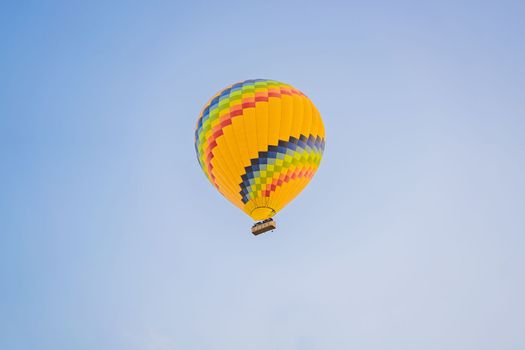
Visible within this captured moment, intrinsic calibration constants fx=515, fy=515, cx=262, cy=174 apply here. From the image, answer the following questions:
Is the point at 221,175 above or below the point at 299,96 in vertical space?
below

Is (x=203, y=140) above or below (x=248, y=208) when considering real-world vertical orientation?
above

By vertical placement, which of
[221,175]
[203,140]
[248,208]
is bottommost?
[248,208]

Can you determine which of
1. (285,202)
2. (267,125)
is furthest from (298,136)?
(285,202)

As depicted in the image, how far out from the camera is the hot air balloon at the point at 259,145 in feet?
72.0

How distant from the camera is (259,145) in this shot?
21.9 meters

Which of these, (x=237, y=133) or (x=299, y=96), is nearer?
(x=237, y=133)

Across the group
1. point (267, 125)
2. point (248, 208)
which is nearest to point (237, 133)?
point (267, 125)

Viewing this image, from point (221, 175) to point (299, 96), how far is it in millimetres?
5105

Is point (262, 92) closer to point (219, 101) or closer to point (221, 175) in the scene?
point (219, 101)

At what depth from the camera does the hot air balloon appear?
2194 cm

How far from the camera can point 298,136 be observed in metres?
22.5

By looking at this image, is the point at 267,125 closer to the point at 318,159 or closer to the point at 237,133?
the point at 237,133

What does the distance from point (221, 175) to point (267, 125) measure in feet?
9.97

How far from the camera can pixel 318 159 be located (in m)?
23.8
